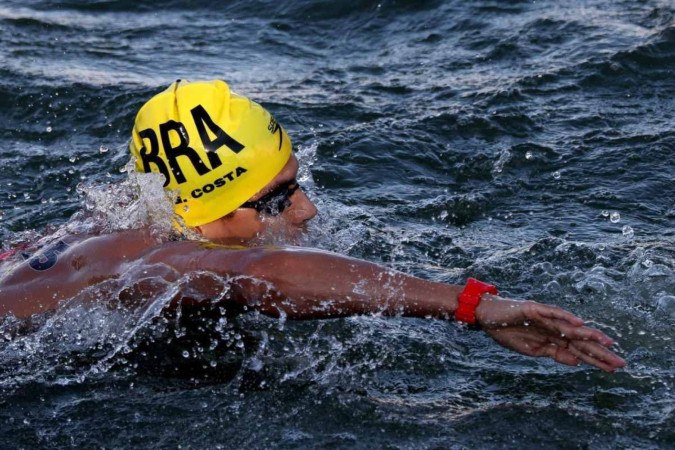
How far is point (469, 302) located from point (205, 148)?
1.86 metres

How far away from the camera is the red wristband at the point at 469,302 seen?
4590 mm

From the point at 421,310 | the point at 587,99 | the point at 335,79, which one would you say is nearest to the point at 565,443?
the point at 421,310

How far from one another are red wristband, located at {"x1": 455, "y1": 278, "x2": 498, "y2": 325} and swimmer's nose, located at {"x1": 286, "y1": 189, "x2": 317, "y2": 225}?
1.56 meters

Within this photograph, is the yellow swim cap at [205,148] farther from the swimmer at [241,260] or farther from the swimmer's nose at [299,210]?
the swimmer's nose at [299,210]

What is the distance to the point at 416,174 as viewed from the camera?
27.5 feet

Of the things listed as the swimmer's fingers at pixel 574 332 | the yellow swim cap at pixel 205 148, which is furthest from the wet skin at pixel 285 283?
the yellow swim cap at pixel 205 148

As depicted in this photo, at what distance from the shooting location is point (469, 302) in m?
4.59

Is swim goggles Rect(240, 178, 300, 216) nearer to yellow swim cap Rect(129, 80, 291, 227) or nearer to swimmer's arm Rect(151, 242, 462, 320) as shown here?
yellow swim cap Rect(129, 80, 291, 227)

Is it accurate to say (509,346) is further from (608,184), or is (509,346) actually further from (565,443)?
(608,184)

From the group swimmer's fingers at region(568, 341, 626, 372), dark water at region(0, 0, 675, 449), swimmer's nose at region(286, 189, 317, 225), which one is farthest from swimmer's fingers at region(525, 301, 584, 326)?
swimmer's nose at region(286, 189, 317, 225)

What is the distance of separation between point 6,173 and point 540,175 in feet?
13.5

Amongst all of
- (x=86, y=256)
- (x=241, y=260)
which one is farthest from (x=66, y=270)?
(x=241, y=260)

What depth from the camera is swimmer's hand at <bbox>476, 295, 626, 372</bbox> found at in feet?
14.4

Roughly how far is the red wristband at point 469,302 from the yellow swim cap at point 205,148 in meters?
1.71
